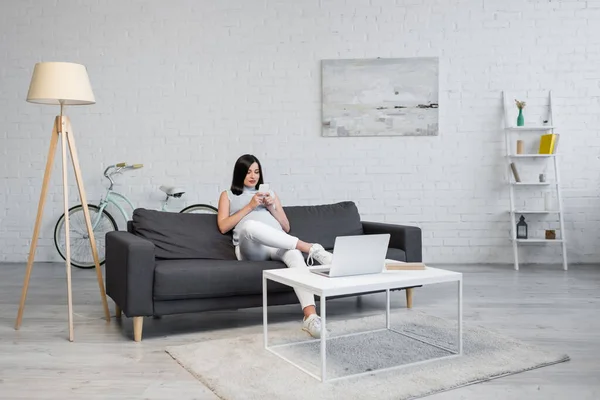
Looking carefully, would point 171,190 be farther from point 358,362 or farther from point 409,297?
point 358,362

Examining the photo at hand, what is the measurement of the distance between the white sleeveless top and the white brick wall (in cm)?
202

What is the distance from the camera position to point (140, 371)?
2783mm

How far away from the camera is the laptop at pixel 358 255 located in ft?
9.09

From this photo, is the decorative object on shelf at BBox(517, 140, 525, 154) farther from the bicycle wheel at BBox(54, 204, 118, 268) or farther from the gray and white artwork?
the bicycle wheel at BBox(54, 204, 118, 268)

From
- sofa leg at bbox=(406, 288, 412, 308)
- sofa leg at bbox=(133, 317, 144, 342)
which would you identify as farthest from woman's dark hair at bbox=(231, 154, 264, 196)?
sofa leg at bbox=(406, 288, 412, 308)

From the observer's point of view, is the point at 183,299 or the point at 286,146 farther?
the point at 286,146

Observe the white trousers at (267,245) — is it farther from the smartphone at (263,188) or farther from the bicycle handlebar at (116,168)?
the bicycle handlebar at (116,168)

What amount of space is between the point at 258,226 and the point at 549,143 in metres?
3.48

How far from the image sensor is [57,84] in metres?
3.40

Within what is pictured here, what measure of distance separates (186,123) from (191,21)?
102 cm

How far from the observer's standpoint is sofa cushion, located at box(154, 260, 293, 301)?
131 inches

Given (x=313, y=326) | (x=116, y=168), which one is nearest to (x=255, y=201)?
(x=313, y=326)

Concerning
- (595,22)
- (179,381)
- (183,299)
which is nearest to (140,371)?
(179,381)

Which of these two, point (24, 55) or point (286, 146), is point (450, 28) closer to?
point (286, 146)
